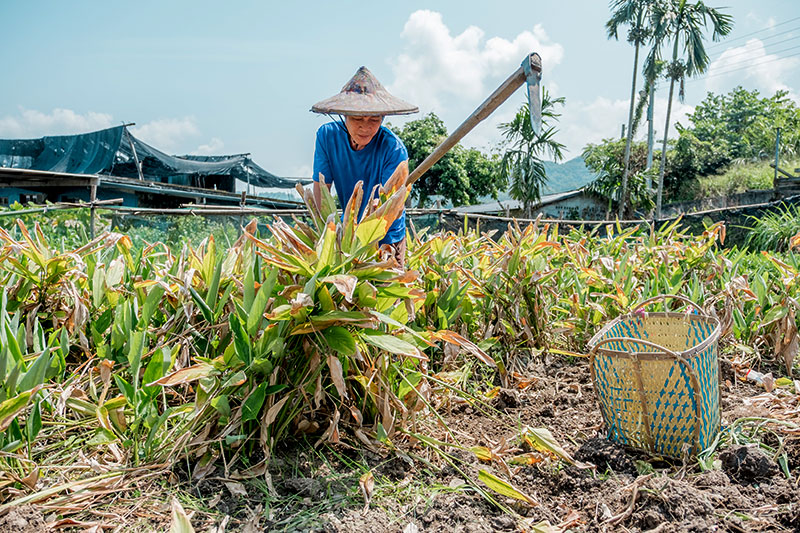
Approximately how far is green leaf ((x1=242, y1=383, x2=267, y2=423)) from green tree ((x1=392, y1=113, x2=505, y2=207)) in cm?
2678

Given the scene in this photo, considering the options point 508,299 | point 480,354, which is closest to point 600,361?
point 480,354

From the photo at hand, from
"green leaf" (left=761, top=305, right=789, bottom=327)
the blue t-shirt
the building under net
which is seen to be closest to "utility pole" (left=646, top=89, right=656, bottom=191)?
the building under net

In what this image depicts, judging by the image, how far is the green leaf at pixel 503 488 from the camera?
171 centimetres

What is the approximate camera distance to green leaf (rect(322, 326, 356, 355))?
1690mm

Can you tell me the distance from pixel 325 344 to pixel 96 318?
46.3 inches

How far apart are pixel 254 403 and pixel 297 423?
267mm

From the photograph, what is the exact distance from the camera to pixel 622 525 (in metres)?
1.67

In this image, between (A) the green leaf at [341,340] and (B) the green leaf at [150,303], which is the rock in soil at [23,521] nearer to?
(B) the green leaf at [150,303]

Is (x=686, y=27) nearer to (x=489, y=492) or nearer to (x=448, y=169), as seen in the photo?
(x=448, y=169)

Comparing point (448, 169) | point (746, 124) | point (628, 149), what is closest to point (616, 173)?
point (628, 149)

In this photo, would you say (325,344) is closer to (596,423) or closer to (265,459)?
(265,459)

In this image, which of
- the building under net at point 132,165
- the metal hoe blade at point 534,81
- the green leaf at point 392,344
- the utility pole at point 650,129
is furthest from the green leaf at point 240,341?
the utility pole at point 650,129

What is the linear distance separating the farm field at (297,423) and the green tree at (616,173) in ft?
71.8

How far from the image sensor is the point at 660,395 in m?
2.08
